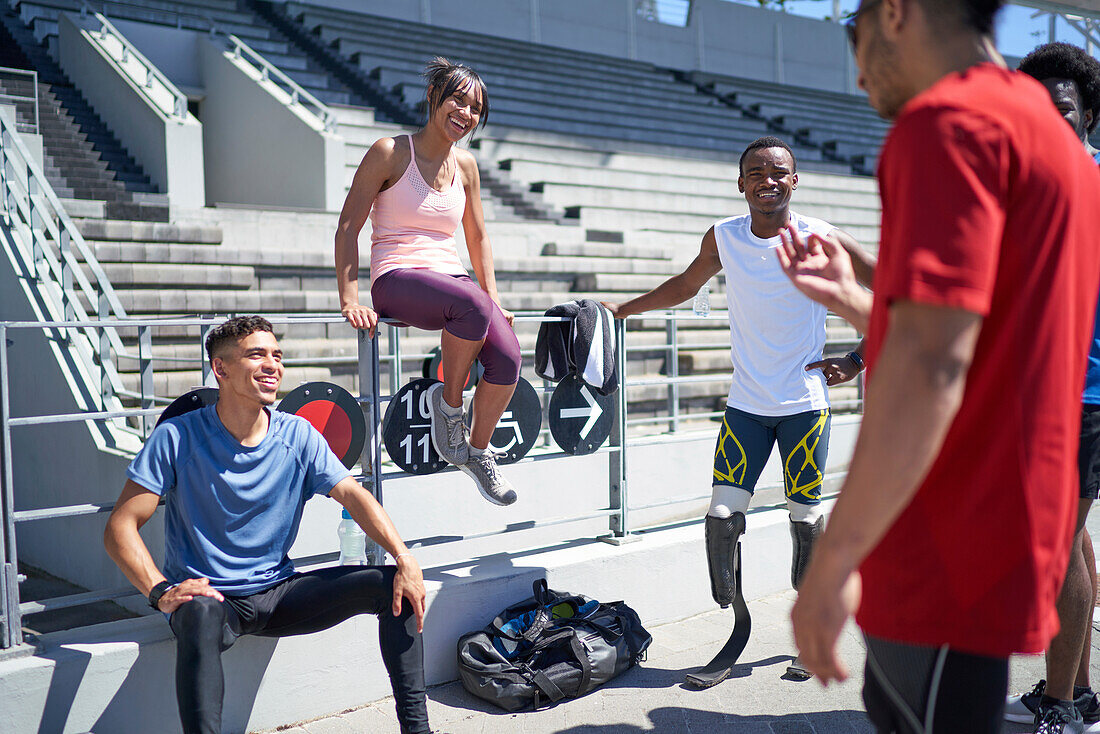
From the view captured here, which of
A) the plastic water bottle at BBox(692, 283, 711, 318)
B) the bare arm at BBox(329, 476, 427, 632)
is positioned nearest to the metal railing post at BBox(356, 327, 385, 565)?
the bare arm at BBox(329, 476, 427, 632)

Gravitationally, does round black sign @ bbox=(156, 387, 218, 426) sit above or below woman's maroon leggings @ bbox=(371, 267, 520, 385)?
below

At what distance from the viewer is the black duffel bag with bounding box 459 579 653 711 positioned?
3352 mm

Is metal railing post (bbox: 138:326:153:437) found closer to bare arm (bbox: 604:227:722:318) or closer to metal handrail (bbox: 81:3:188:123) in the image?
bare arm (bbox: 604:227:722:318)

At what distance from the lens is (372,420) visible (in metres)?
3.47

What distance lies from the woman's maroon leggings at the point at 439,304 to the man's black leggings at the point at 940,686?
2.29 m

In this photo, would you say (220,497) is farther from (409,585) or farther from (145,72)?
(145,72)

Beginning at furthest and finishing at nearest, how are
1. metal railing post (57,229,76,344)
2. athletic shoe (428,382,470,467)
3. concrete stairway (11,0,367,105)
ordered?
concrete stairway (11,0,367,105), metal railing post (57,229,76,344), athletic shoe (428,382,470,467)

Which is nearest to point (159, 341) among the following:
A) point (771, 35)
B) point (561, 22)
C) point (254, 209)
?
point (254, 209)

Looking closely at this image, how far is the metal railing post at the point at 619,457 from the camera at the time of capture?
4.28 m

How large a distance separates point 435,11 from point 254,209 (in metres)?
10.6

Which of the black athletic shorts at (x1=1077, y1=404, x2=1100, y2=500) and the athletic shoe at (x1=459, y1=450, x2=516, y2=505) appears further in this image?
the athletic shoe at (x1=459, y1=450, x2=516, y2=505)

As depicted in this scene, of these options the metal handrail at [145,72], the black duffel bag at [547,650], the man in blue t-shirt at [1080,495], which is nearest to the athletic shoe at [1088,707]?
the man in blue t-shirt at [1080,495]

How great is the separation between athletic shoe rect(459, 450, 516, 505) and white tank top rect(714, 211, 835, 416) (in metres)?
0.96

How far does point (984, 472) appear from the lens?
1.19 metres
